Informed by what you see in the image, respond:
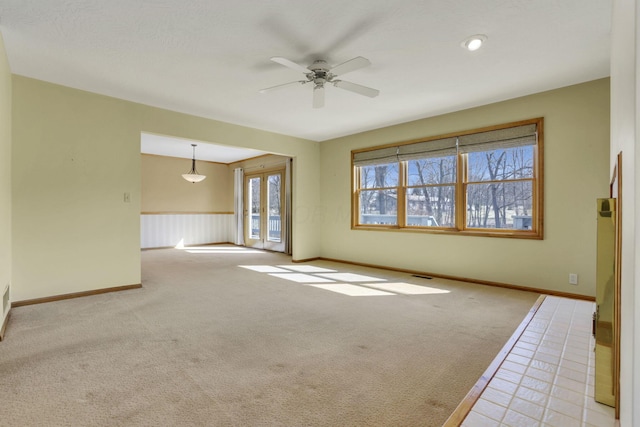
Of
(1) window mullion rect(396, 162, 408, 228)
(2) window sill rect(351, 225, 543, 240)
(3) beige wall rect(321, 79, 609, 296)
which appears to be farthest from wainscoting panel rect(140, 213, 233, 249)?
(3) beige wall rect(321, 79, 609, 296)

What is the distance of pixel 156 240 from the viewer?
27.8 ft

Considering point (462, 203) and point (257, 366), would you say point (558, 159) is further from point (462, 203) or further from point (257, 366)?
point (257, 366)

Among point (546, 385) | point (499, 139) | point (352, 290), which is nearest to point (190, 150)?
point (352, 290)

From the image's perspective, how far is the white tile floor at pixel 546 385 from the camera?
1593mm

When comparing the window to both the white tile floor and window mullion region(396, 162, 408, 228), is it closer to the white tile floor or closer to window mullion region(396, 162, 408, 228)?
window mullion region(396, 162, 408, 228)

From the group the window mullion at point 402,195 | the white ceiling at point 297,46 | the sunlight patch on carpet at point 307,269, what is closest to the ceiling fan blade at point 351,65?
the white ceiling at point 297,46

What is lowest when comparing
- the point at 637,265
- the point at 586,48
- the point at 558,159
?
the point at 637,265

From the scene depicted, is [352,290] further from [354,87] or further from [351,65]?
[351,65]

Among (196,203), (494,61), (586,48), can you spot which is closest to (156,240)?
(196,203)

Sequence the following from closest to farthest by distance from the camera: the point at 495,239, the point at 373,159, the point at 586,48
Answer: the point at 586,48
the point at 495,239
the point at 373,159

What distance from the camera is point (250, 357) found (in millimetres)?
2309

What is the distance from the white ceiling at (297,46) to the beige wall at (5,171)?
25 centimetres

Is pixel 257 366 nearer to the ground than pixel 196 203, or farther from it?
nearer to the ground

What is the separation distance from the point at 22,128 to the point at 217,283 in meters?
2.85
